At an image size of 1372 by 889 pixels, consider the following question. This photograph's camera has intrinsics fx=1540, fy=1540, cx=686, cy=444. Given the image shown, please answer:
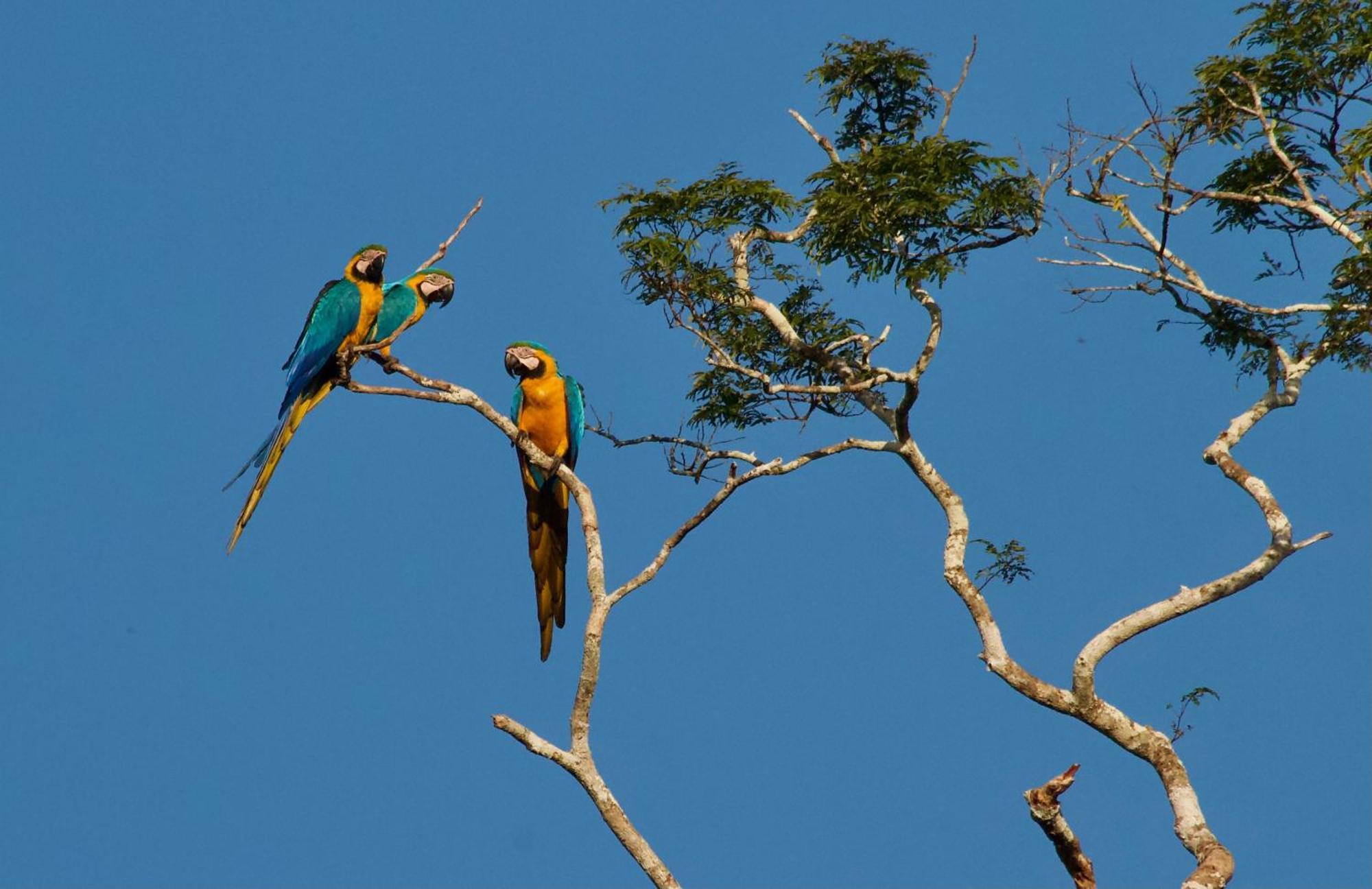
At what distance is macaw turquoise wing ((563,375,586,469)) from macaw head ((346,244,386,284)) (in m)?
1.25

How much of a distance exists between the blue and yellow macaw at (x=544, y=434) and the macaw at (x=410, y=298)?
0.59 meters

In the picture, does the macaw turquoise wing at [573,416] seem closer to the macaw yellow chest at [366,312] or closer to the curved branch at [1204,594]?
the macaw yellow chest at [366,312]

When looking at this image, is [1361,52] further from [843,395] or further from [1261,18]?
[843,395]

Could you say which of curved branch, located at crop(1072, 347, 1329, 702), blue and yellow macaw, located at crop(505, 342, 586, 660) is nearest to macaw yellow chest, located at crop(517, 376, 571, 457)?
blue and yellow macaw, located at crop(505, 342, 586, 660)

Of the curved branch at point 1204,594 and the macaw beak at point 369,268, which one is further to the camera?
the macaw beak at point 369,268

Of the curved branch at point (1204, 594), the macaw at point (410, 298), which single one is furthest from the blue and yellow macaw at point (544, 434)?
the curved branch at point (1204, 594)

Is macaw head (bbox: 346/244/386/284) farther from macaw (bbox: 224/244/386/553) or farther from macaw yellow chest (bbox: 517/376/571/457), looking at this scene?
macaw yellow chest (bbox: 517/376/571/457)

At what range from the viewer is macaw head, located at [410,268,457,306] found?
8.83 m

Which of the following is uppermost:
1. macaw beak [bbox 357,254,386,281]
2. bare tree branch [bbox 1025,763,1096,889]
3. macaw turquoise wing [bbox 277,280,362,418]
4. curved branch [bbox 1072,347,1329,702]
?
macaw beak [bbox 357,254,386,281]

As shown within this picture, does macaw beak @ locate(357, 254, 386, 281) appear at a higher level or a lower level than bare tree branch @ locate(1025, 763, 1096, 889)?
higher

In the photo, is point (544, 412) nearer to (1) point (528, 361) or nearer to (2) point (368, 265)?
(1) point (528, 361)

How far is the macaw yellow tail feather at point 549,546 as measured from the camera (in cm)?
898

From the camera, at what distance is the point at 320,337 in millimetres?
8430

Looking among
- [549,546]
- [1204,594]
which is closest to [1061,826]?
[1204,594]
